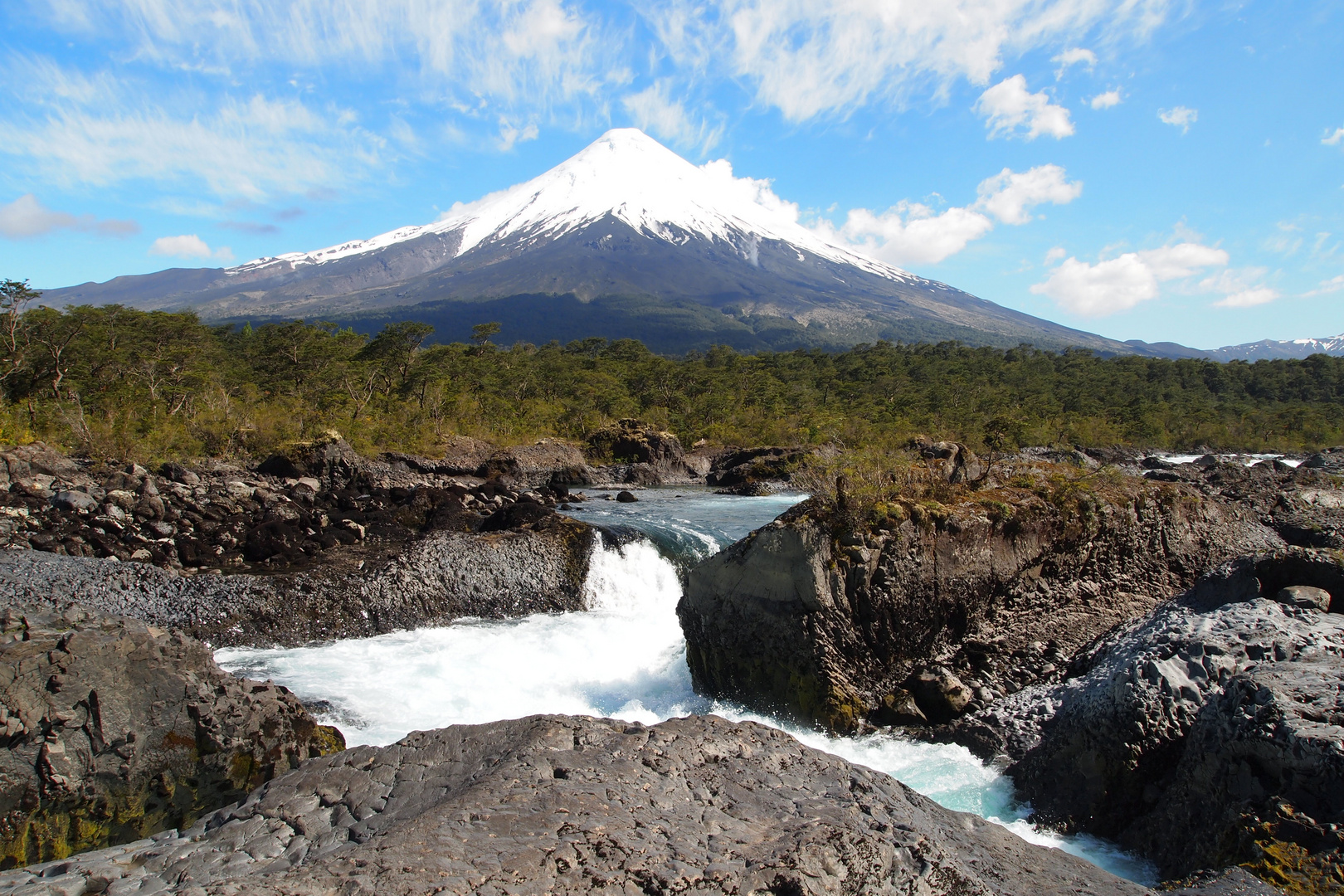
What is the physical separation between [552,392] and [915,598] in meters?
39.2

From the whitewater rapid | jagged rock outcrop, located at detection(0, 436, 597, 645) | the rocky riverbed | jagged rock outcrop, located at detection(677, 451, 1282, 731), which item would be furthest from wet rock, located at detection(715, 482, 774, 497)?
jagged rock outcrop, located at detection(677, 451, 1282, 731)

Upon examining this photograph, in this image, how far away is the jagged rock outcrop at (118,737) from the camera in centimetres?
392

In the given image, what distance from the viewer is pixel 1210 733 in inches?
177

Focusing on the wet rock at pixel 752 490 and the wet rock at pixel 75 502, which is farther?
the wet rock at pixel 752 490

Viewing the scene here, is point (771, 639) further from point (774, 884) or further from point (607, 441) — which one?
point (607, 441)

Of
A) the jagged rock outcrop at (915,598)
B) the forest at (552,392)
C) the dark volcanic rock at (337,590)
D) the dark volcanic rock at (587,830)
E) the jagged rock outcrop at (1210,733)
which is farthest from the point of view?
the forest at (552,392)

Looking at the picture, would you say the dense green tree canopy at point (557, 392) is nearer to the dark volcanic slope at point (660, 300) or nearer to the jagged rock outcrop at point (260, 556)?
the jagged rock outcrop at point (260, 556)

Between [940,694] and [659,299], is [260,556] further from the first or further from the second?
[659,299]

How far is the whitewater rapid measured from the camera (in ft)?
18.9

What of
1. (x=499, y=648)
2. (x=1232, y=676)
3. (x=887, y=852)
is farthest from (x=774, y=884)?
(x=499, y=648)

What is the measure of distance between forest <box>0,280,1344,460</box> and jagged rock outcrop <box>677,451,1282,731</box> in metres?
4.02

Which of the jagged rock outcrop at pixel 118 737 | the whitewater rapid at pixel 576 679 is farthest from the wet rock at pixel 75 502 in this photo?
the jagged rock outcrop at pixel 118 737

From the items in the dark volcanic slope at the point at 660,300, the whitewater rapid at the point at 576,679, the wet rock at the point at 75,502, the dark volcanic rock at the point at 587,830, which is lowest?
the whitewater rapid at the point at 576,679

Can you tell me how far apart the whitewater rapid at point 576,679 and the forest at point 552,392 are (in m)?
5.33
